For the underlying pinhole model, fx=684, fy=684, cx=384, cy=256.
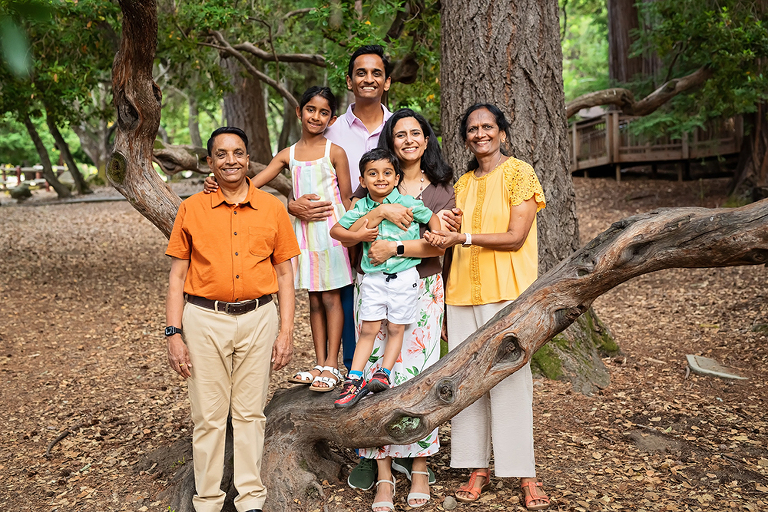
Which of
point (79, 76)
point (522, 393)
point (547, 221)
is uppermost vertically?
point (79, 76)

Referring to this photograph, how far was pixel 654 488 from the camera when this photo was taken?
3.62 meters

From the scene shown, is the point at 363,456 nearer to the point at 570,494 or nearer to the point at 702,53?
the point at 570,494

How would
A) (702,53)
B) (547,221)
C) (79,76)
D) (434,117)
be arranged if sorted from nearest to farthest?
(547,221), (79,76), (434,117), (702,53)

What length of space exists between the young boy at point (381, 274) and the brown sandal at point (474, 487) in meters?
0.69

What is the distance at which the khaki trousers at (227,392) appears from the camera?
3111mm

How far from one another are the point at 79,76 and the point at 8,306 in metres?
2.81

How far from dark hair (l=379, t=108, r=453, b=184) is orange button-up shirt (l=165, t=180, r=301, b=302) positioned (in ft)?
2.30

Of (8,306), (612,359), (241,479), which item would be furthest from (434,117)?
(241,479)

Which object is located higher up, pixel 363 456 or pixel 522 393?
pixel 522 393

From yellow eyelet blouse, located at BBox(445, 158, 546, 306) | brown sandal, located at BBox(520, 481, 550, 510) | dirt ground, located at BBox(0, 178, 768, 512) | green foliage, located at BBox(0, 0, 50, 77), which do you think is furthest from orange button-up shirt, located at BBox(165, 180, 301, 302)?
green foliage, located at BBox(0, 0, 50, 77)

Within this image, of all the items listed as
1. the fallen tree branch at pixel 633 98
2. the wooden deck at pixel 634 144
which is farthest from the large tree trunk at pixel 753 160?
the fallen tree branch at pixel 633 98

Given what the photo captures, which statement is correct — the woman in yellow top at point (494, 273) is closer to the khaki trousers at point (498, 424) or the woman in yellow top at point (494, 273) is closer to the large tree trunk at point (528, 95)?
the khaki trousers at point (498, 424)

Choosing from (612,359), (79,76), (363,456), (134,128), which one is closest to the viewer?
(363,456)

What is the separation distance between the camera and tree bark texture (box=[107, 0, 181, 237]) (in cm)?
370
